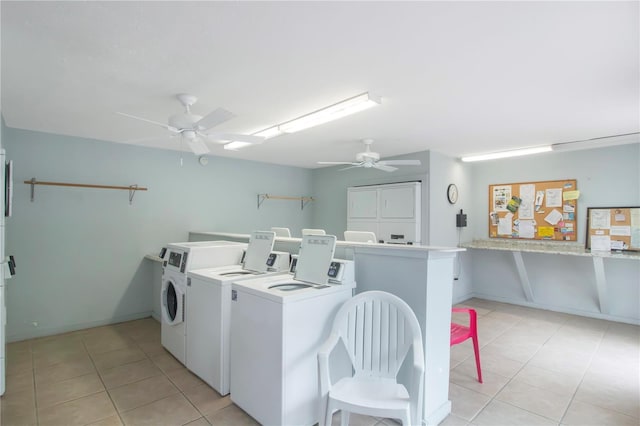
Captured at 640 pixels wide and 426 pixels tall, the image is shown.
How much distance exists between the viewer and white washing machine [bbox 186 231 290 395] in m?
2.47

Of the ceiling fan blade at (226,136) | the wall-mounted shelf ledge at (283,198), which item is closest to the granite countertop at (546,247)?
the wall-mounted shelf ledge at (283,198)

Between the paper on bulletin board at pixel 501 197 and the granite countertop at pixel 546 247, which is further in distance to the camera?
Result: the paper on bulletin board at pixel 501 197

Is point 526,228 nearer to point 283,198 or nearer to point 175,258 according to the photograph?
point 283,198

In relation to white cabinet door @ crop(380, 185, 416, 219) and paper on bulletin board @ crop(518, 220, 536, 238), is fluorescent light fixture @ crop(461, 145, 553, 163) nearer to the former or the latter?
paper on bulletin board @ crop(518, 220, 536, 238)

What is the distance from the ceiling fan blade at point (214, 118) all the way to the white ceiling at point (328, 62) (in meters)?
0.27

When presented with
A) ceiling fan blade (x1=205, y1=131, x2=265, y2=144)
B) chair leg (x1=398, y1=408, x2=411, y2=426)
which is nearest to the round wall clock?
ceiling fan blade (x1=205, y1=131, x2=265, y2=144)

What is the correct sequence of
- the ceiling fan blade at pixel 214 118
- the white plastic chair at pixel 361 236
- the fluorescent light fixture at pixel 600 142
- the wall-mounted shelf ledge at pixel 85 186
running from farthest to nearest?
the fluorescent light fixture at pixel 600 142, the wall-mounted shelf ledge at pixel 85 186, the white plastic chair at pixel 361 236, the ceiling fan blade at pixel 214 118

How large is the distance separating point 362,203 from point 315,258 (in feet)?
9.90

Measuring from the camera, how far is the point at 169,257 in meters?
3.25

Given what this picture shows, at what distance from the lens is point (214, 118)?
2.30m

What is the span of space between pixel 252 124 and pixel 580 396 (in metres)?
3.78

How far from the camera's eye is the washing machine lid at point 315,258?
238 centimetres

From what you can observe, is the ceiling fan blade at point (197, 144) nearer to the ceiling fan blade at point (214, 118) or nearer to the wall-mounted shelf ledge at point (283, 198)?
the ceiling fan blade at point (214, 118)

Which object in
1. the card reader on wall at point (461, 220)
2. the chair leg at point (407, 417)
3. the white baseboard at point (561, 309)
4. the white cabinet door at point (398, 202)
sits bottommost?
the white baseboard at point (561, 309)
